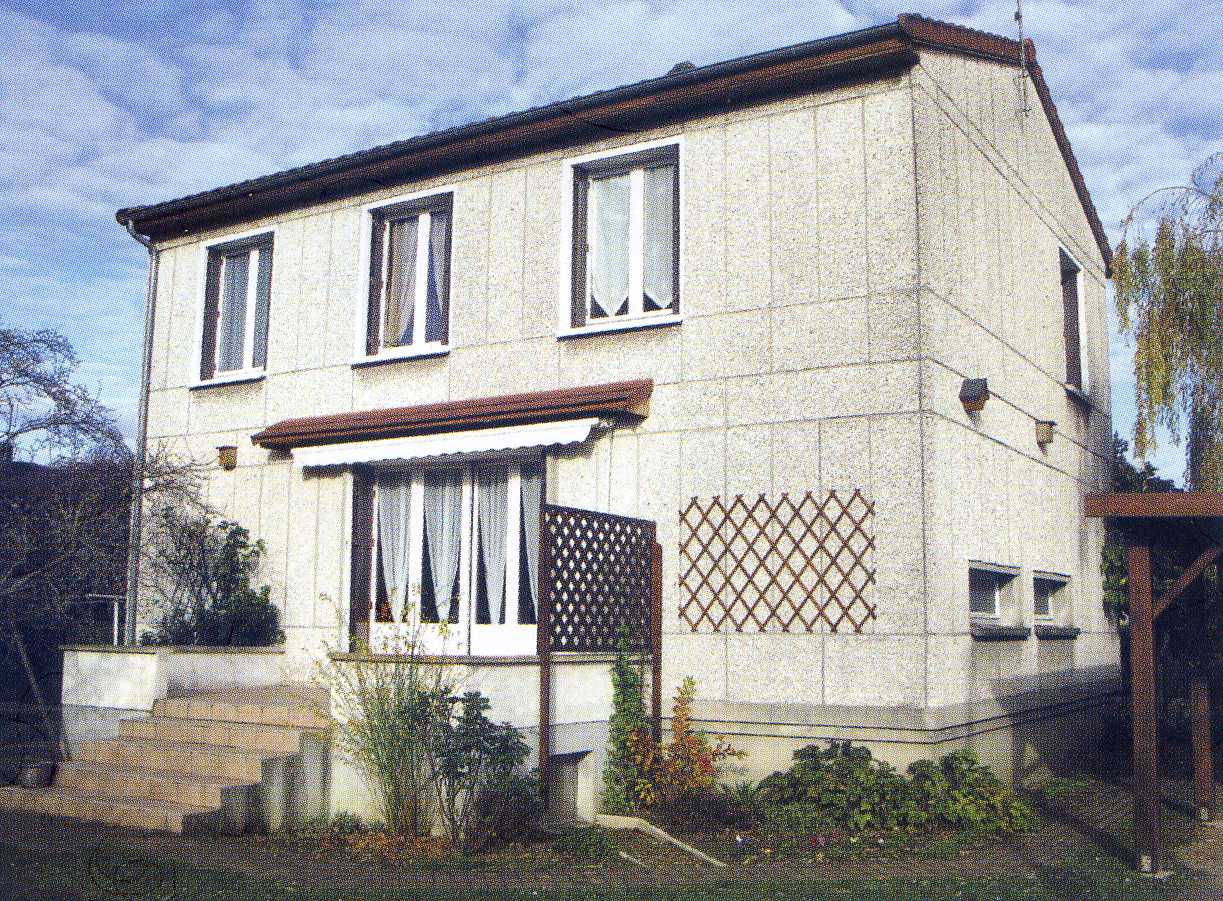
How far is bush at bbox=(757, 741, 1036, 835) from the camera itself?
31.4 ft

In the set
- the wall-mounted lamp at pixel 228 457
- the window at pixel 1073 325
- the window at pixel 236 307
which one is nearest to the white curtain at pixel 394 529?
the wall-mounted lamp at pixel 228 457

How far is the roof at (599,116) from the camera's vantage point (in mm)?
10828

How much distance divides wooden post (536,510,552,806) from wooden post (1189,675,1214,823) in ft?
19.3

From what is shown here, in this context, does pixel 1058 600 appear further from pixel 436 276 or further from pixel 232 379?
pixel 232 379

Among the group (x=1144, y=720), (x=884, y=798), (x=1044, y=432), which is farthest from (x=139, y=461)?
(x=1144, y=720)

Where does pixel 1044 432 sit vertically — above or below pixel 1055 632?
above

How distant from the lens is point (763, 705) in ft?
34.8

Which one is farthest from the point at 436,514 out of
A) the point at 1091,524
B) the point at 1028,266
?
the point at 1091,524

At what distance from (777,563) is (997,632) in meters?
2.33

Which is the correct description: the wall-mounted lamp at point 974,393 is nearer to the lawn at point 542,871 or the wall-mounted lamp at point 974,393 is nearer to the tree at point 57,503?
the lawn at point 542,871

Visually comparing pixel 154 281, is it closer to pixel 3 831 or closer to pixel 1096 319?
pixel 3 831

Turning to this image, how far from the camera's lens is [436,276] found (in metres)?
13.6

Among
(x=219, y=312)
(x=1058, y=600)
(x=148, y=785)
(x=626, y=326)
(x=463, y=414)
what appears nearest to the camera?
(x=148, y=785)

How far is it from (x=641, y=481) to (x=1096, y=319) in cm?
872
